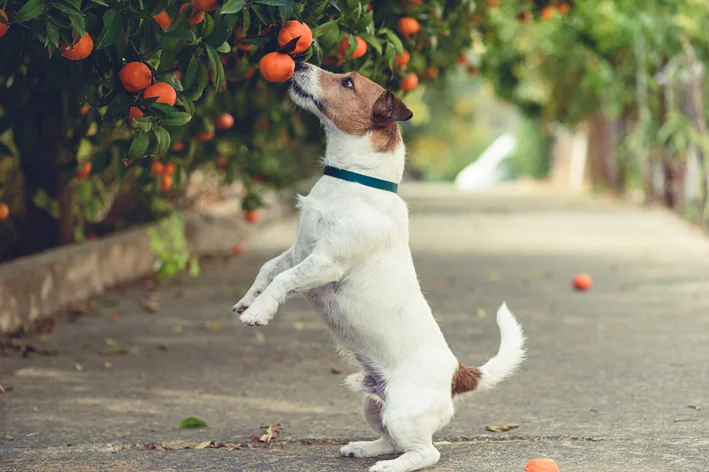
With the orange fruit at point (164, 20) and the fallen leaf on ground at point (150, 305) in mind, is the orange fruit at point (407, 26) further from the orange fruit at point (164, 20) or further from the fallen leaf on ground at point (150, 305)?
the fallen leaf on ground at point (150, 305)

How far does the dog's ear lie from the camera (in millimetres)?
4117

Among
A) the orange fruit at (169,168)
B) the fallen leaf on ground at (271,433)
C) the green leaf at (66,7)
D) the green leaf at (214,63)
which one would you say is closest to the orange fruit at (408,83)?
the orange fruit at (169,168)

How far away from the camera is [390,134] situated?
426 centimetres

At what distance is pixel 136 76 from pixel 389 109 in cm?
99

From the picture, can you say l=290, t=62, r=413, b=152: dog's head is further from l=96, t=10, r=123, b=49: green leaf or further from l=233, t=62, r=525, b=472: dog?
l=96, t=10, r=123, b=49: green leaf

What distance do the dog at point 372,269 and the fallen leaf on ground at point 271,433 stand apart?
2.14 feet

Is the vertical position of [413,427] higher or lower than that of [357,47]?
lower

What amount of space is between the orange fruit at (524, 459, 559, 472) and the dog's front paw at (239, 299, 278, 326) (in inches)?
43.1

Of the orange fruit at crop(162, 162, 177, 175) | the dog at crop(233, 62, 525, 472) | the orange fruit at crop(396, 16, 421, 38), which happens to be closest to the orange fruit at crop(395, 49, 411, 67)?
the orange fruit at crop(396, 16, 421, 38)

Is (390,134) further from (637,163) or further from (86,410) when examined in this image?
(637,163)

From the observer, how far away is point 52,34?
12.9 ft

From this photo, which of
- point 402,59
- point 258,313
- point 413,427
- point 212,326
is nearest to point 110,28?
point 258,313

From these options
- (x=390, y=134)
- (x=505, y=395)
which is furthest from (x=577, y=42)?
(x=390, y=134)

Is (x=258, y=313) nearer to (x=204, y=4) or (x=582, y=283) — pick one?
(x=204, y=4)
